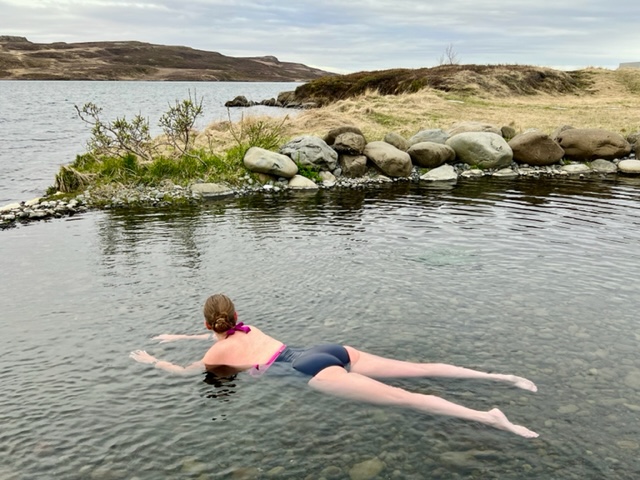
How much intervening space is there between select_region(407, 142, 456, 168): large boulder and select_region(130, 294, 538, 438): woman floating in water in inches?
774

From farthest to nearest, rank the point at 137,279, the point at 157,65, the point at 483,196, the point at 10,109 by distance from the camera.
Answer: the point at 157,65
the point at 10,109
the point at 483,196
the point at 137,279

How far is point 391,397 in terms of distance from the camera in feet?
23.8

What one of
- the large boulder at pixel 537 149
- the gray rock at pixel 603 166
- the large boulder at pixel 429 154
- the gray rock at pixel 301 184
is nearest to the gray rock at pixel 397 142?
the large boulder at pixel 429 154

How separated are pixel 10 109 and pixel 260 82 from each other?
13644cm

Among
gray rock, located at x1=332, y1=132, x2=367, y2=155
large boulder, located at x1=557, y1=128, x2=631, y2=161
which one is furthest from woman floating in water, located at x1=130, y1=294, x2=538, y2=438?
large boulder, located at x1=557, y1=128, x2=631, y2=161

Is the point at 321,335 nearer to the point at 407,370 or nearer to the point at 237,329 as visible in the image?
the point at 237,329

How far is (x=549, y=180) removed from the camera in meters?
25.5

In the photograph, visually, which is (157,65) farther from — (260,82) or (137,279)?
(137,279)

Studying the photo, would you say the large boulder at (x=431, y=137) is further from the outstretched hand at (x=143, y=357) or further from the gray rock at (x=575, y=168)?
the outstretched hand at (x=143, y=357)

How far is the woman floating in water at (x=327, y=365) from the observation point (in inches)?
287

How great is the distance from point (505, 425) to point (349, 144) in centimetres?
2031

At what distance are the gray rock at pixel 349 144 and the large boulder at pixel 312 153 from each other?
1.58 feet

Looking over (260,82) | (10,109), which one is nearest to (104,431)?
(10,109)

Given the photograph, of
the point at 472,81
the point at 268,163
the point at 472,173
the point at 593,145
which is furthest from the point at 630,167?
the point at 472,81
